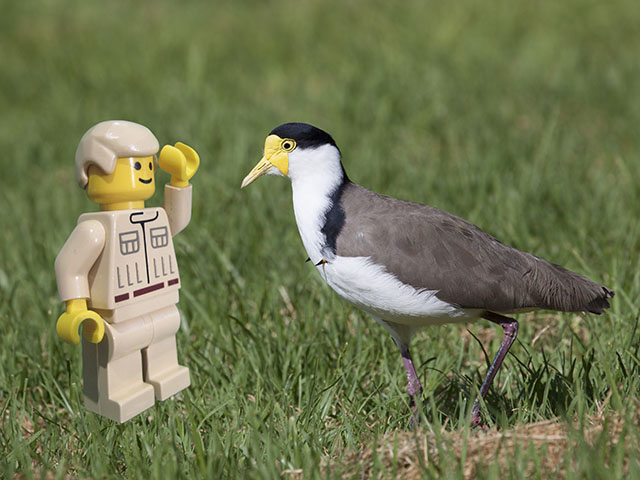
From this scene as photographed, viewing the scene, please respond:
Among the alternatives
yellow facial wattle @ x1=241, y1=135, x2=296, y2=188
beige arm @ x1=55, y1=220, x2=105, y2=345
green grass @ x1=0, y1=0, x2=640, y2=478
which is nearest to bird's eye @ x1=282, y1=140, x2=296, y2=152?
yellow facial wattle @ x1=241, y1=135, x2=296, y2=188

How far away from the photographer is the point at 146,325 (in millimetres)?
2523

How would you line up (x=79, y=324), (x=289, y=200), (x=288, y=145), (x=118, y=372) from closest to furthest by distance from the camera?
(x=79, y=324)
(x=118, y=372)
(x=288, y=145)
(x=289, y=200)

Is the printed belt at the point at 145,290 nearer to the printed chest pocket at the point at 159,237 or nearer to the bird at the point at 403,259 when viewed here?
the printed chest pocket at the point at 159,237

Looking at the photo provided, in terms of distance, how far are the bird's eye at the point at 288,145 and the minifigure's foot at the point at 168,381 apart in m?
0.92

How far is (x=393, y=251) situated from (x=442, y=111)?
449 centimetres

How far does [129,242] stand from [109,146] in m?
0.33

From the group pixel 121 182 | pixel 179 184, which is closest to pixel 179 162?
pixel 179 184

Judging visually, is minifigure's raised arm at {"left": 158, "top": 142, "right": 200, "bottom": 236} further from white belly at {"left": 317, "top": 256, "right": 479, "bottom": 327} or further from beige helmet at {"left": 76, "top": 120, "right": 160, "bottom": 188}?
white belly at {"left": 317, "top": 256, "right": 479, "bottom": 327}

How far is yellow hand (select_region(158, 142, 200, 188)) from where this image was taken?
2.55m

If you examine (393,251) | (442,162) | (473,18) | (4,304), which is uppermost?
(473,18)

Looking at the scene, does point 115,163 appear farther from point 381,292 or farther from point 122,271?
point 381,292

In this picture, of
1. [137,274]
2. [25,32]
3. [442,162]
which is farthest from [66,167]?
[137,274]

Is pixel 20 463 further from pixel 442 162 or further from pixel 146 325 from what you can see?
pixel 442 162

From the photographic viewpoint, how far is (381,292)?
2576mm
